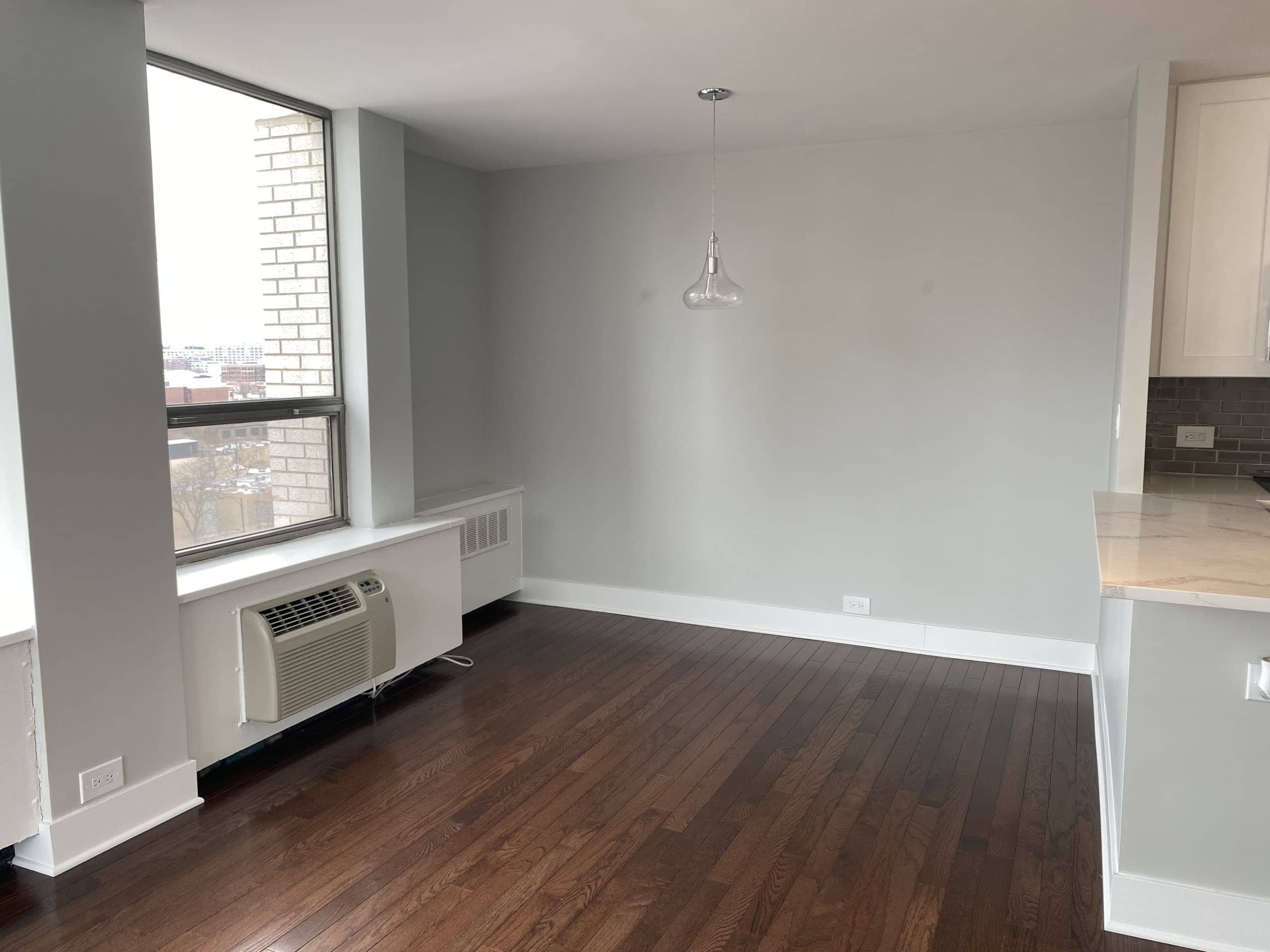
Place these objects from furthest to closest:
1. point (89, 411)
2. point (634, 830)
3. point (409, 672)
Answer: point (409, 672)
point (634, 830)
point (89, 411)

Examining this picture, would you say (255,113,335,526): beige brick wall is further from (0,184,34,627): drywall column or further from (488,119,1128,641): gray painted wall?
(488,119,1128,641): gray painted wall

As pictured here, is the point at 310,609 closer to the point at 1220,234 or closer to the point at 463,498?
the point at 463,498

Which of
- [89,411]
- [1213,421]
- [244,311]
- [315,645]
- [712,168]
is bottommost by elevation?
[315,645]

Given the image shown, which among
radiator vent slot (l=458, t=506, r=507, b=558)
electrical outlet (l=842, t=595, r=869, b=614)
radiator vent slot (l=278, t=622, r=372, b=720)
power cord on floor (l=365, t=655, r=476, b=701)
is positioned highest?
radiator vent slot (l=458, t=506, r=507, b=558)

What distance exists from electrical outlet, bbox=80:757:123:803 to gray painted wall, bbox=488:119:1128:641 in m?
3.03

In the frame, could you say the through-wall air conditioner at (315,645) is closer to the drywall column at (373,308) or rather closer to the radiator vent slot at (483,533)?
the drywall column at (373,308)

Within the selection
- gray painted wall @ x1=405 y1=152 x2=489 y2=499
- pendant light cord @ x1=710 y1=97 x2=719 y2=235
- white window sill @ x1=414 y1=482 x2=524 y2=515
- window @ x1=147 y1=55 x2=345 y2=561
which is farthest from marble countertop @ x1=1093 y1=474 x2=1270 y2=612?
gray painted wall @ x1=405 y1=152 x2=489 y2=499

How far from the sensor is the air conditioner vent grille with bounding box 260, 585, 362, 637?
11.1 feet

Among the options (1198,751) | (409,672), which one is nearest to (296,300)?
(409,672)

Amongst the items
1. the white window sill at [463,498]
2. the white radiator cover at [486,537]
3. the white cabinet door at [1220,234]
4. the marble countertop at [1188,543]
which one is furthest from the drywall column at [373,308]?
the white cabinet door at [1220,234]

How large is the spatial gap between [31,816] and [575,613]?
124 inches

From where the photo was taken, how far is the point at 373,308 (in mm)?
4199

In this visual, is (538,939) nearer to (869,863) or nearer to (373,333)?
(869,863)

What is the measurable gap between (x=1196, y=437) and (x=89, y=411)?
4.29 meters
